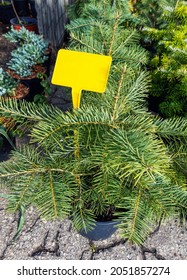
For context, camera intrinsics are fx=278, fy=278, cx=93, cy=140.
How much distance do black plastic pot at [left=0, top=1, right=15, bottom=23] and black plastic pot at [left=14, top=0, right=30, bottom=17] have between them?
0.38ft

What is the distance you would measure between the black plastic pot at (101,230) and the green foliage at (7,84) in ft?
3.90

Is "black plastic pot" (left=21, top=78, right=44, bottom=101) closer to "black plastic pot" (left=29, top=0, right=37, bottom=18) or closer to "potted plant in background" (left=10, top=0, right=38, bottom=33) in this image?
"potted plant in background" (left=10, top=0, right=38, bottom=33)

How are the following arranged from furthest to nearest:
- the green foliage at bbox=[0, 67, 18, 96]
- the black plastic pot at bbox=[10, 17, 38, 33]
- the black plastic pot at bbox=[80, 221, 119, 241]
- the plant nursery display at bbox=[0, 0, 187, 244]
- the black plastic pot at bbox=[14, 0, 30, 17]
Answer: the black plastic pot at bbox=[14, 0, 30, 17] → the black plastic pot at bbox=[10, 17, 38, 33] → the green foliage at bbox=[0, 67, 18, 96] → the black plastic pot at bbox=[80, 221, 119, 241] → the plant nursery display at bbox=[0, 0, 187, 244]

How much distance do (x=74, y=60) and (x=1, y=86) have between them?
1.30 meters

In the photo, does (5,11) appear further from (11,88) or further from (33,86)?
(11,88)

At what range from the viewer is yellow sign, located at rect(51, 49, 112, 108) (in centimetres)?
87

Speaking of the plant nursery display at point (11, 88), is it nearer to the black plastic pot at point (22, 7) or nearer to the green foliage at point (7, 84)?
the green foliage at point (7, 84)

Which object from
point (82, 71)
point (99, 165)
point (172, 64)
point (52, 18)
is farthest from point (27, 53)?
point (99, 165)

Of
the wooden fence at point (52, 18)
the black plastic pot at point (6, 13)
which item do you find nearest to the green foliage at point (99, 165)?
the wooden fence at point (52, 18)

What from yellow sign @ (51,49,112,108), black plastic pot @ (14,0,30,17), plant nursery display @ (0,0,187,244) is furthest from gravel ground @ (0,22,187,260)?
black plastic pot @ (14,0,30,17)

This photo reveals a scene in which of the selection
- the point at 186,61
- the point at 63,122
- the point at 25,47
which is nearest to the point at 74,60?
the point at 63,122

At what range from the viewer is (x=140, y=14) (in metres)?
2.04

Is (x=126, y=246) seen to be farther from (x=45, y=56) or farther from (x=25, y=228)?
(x=45, y=56)

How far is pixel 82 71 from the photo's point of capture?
0.90 metres
